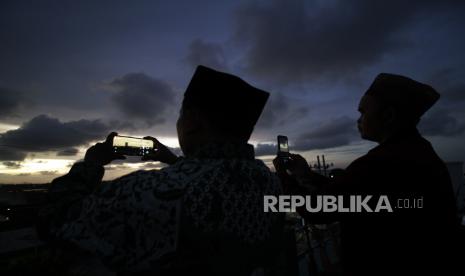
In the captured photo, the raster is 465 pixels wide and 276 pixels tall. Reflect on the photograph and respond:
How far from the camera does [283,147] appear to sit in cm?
359

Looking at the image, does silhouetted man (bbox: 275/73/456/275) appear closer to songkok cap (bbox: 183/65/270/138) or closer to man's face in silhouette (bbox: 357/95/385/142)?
man's face in silhouette (bbox: 357/95/385/142)

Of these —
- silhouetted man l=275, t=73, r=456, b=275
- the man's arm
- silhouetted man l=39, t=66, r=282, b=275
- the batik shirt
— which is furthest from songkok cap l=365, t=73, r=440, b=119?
the man's arm

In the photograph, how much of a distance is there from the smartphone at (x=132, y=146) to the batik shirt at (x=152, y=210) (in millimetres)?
492

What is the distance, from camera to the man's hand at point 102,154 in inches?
62.3

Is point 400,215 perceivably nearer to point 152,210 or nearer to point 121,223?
point 152,210

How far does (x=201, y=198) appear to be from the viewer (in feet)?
4.14

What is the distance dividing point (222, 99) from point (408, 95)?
195cm

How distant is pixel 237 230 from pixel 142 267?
52 cm

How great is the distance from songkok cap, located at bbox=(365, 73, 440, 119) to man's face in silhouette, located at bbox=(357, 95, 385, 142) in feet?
0.27

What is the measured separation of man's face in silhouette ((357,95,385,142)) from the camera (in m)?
2.40

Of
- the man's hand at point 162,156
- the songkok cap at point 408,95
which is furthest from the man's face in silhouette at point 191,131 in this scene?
the songkok cap at point 408,95

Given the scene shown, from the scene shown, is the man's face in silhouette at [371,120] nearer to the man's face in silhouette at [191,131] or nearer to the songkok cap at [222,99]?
the songkok cap at [222,99]

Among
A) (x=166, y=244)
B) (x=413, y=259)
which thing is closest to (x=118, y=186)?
(x=166, y=244)

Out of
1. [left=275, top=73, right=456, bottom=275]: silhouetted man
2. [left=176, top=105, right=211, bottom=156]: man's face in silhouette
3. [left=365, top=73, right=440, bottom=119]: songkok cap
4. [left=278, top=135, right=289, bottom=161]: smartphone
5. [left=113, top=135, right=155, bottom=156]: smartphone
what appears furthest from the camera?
[left=278, top=135, right=289, bottom=161]: smartphone
